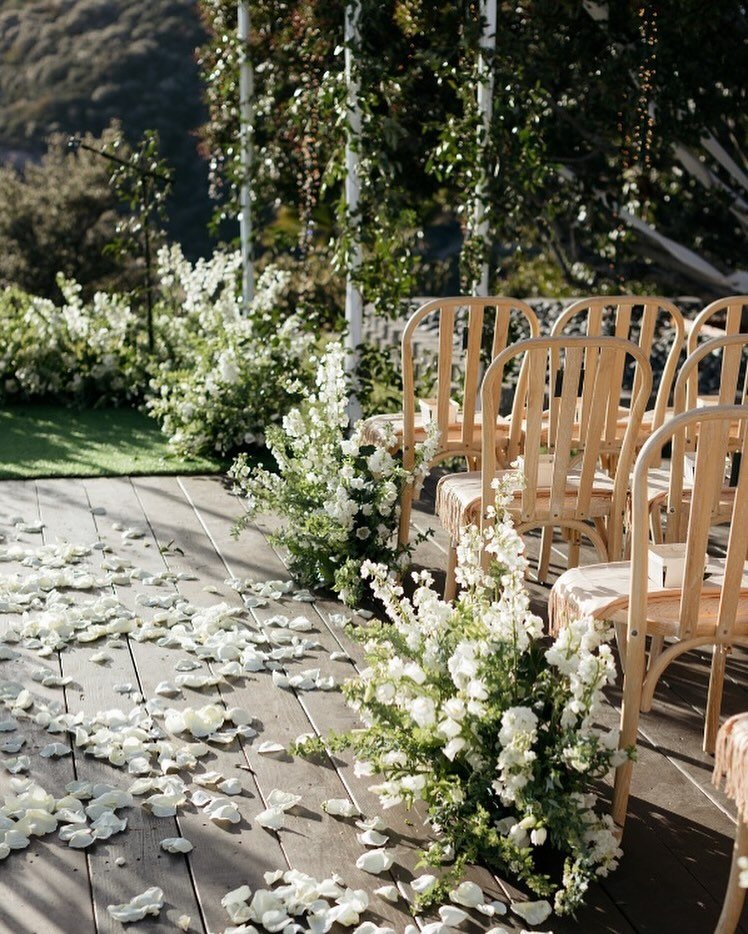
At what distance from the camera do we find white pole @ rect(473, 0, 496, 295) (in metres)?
5.04

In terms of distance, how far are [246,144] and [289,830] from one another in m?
4.62

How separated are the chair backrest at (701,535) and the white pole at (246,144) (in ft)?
13.9

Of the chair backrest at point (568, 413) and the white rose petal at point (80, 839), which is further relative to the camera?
the chair backrest at point (568, 413)

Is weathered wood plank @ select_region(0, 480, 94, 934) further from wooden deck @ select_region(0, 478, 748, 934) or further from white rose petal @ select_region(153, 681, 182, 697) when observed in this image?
white rose petal @ select_region(153, 681, 182, 697)

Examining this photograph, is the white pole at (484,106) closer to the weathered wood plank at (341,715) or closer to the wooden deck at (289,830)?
the weathered wood plank at (341,715)

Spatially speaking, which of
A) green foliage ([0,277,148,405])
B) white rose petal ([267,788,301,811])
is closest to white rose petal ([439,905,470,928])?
white rose petal ([267,788,301,811])

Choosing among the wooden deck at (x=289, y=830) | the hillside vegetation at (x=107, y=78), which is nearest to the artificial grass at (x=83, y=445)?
the wooden deck at (x=289, y=830)

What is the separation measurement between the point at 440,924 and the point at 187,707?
1120 mm

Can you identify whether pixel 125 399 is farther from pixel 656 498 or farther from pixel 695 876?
pixel 695 876

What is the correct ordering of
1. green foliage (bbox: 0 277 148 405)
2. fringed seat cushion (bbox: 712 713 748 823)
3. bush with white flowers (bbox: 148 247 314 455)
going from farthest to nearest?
green foliage (bbox: 0 277 148 405) → bush with white flowers (bbox: 148 247 314 455) → fringed seat cushion (bbox: 712 713 748 823)

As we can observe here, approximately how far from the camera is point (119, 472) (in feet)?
17.7

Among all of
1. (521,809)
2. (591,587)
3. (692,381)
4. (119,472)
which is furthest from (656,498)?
(119,472)

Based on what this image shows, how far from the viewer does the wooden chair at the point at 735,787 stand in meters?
1.97

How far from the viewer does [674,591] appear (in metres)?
2.56
